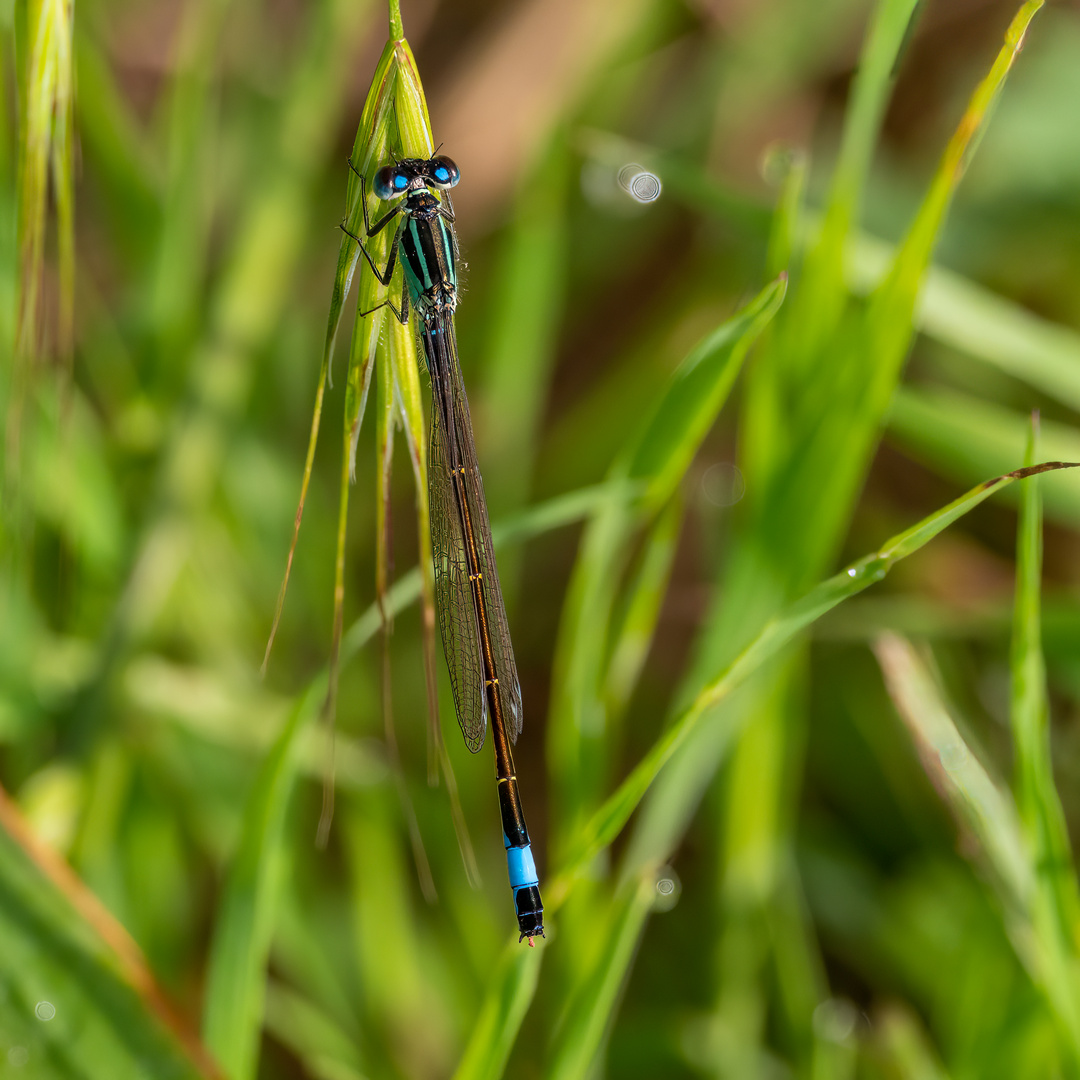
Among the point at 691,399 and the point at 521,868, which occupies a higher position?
the point at 691,399

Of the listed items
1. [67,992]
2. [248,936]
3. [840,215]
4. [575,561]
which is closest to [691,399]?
[840,215]

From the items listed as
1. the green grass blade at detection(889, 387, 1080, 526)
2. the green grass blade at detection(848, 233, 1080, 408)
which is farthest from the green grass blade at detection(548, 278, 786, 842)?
the green grass blade at detection(848, 233, 1080, 408)

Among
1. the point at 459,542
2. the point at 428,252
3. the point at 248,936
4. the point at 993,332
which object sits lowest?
the point at 248,936

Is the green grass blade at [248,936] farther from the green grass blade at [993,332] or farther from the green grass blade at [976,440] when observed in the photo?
the green grass blade at [993,332]

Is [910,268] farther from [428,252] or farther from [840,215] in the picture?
[428,252]

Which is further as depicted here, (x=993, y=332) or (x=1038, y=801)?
(x=993, y=332)

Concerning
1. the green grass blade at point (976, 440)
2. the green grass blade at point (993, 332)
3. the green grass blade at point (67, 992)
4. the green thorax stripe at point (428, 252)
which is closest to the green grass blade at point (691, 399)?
the green thorax stripe at point (428, 252)
